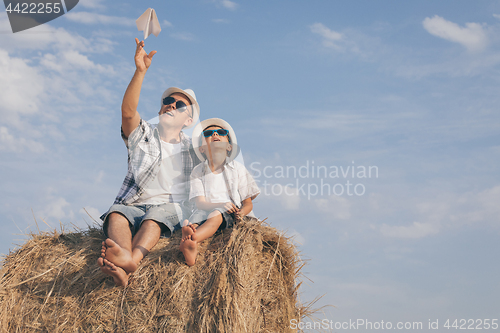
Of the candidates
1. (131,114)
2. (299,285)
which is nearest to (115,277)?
(131,114)

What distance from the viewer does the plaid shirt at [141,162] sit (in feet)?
14.1

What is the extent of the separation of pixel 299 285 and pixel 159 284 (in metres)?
1.55

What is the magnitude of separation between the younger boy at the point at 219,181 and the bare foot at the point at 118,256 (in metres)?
0.74

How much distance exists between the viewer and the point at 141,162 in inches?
173

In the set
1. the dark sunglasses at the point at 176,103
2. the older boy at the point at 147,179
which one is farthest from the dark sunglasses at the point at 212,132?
the dark sunglasses at the point at 176,103

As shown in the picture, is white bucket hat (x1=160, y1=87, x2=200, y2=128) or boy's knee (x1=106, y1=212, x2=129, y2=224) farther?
white bucket hat (x1=160, y1=87, x2=200, y2=128)

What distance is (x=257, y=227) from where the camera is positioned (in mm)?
3975

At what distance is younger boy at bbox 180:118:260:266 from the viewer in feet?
12.8

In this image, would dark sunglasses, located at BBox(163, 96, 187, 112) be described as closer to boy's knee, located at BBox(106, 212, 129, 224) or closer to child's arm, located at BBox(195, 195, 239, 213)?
child's arm, located at BBox(195, 195, 239, 213)

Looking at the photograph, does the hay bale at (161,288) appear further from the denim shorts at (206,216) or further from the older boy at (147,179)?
the older boy at (147,179)

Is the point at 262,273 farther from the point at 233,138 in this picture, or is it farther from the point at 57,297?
the point at 57,297

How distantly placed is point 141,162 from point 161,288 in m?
1.53

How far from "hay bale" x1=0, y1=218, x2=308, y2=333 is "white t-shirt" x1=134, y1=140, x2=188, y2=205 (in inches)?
22.9

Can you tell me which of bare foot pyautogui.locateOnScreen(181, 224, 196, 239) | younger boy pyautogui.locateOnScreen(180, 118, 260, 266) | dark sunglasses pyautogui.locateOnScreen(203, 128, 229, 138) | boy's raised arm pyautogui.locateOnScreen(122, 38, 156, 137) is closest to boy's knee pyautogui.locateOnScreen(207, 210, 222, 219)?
younger boy pyautogui.locateOnScreen(180, 118, 260, 266)
